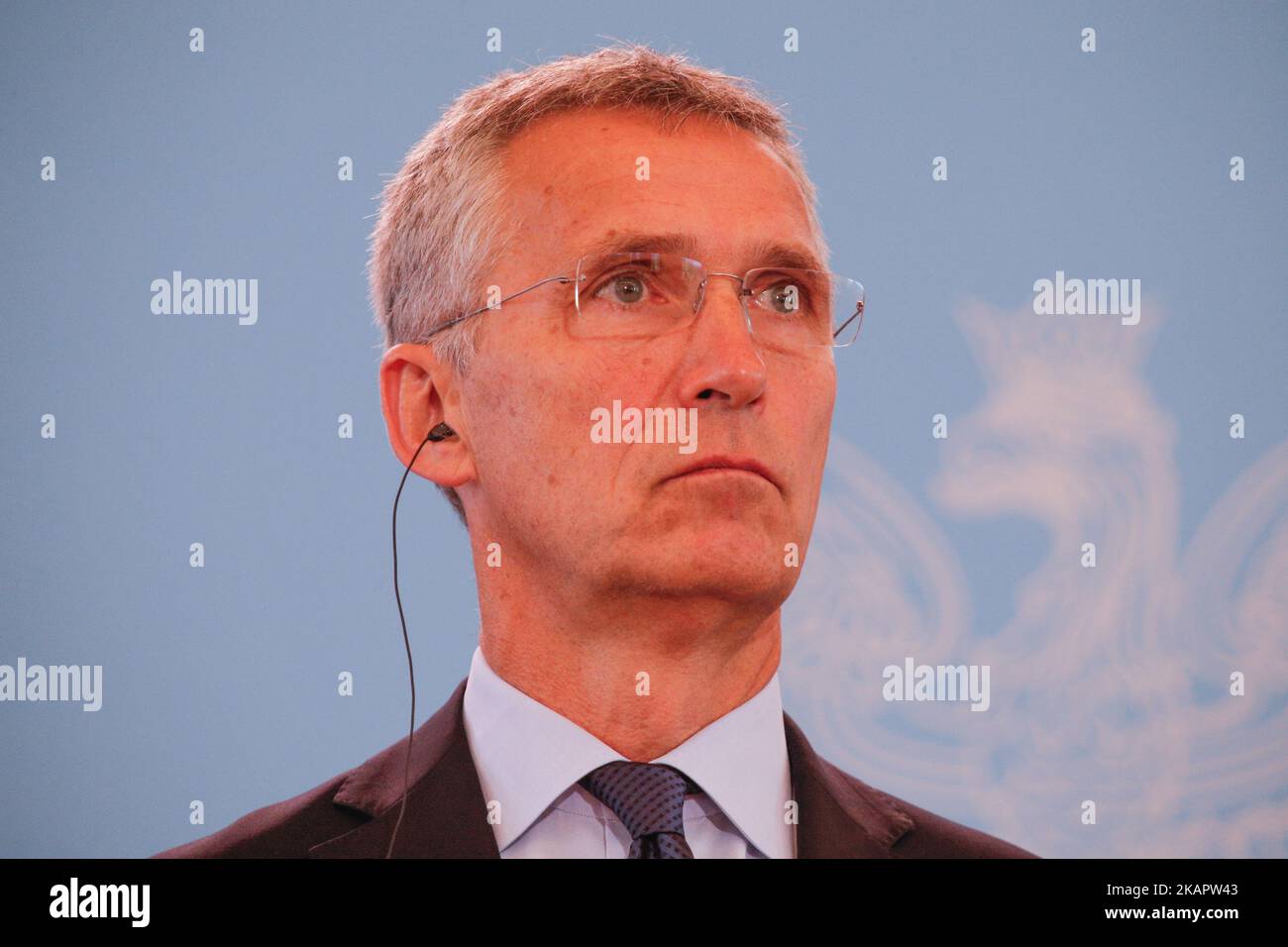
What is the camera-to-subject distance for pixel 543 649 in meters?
2.05

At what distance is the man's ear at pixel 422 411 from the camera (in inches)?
82.6

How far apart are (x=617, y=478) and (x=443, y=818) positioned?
585 millimetres

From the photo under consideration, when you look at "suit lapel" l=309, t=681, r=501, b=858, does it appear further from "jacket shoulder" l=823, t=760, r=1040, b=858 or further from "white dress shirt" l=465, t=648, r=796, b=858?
"jacket shoulder" l=823, t=760, r=1040, b=858

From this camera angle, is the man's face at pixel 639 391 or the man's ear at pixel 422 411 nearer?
the man's face at pixel 639 391

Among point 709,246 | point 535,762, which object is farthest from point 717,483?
point 535,762

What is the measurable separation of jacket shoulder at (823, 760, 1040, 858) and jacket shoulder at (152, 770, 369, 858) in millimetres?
800

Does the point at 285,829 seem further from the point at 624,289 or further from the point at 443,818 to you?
the point at 624,289

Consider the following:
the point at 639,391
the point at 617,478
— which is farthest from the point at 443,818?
the point at 639,391

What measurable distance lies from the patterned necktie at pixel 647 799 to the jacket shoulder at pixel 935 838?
1.13 feet

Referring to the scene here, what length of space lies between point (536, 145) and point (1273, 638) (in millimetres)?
1589

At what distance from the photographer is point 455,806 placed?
199 cm

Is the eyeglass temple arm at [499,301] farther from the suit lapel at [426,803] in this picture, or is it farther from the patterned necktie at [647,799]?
the patterned necktie at [647,799]

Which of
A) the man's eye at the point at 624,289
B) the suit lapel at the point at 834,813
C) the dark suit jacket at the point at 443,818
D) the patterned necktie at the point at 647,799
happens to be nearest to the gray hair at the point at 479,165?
the man's eye at the point at 624,289

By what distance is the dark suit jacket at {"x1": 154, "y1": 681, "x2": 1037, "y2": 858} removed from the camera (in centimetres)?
198
